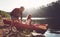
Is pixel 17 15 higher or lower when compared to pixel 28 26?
higher

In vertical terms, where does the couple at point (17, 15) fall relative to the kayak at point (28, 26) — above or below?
above

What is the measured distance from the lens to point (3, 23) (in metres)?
1.78

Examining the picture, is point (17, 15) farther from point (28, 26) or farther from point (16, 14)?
point (28, 26)

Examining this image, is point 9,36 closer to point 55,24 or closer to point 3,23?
point 3,23

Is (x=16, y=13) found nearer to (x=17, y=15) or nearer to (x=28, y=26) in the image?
(x=17, y=15)

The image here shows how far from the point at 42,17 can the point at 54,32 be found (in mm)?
203

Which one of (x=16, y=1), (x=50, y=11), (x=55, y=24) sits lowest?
(x=55, y=24)

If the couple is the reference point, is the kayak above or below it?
below

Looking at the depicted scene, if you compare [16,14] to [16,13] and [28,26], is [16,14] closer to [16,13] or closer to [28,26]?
[16,13]

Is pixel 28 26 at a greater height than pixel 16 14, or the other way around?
pixel 16 14

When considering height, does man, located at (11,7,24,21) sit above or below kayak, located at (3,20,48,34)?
above

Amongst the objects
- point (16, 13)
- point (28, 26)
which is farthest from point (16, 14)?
point (28, 26)

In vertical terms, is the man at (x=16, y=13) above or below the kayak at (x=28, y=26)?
above

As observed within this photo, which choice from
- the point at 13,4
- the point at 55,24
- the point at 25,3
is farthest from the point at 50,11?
the point at 13,4
